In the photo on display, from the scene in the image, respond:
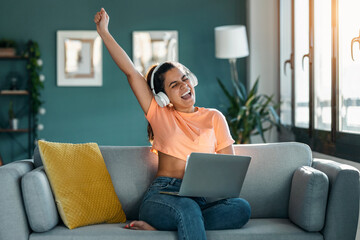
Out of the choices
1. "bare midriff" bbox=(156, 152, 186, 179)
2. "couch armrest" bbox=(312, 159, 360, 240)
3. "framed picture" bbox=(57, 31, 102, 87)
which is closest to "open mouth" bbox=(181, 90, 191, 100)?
"bare midriff" bbox=(156, 152, 186, 179)

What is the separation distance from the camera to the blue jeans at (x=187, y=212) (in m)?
2.03

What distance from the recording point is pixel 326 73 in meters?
3.56

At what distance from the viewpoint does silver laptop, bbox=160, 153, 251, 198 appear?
2.07m

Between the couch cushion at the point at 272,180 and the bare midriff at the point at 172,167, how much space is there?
15.1 inches

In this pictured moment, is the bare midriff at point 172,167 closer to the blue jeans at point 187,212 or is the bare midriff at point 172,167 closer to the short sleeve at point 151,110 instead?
the blue jeans at point 187,212

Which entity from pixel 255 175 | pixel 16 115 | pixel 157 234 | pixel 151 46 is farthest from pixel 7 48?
pixel 157 234

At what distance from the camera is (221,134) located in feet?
7.97

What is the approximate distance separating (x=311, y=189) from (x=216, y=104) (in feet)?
11.4

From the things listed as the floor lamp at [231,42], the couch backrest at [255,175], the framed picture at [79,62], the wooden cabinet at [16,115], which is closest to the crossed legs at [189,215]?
the couch backrest at [255,175]

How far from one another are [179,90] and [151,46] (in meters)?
3.16

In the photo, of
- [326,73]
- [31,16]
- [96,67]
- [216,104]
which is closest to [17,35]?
[31,16]

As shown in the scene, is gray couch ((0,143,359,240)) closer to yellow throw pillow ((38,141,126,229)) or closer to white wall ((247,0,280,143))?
yellow throw pillow ((38,141,126,229))

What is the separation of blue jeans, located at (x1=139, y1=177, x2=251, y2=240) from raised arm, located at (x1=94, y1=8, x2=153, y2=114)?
43 centimetres

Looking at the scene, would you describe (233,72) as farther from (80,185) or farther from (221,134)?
(80,185)
